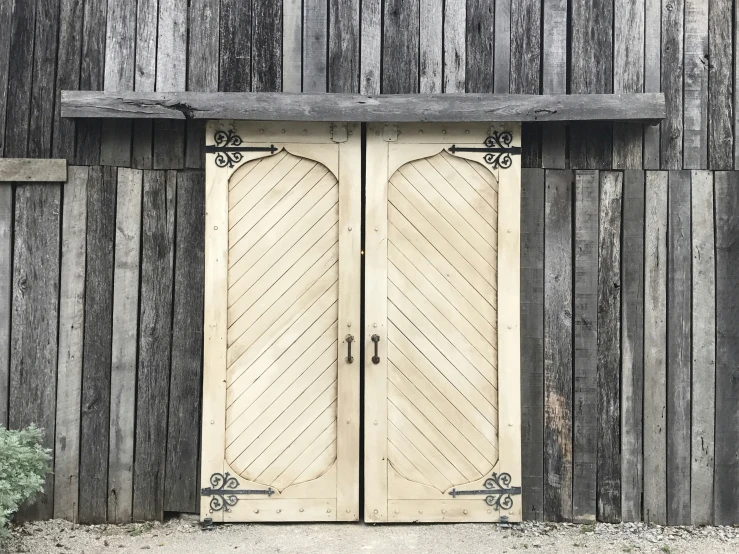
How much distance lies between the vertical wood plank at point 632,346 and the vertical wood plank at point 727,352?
0.55 m

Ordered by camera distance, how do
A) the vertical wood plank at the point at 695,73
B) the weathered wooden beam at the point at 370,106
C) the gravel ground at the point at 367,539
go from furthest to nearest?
the vertical wood plank at the point at 695,73, the weathered wooden beam at the point at 370,106, the gravel ground at the point at 367,539

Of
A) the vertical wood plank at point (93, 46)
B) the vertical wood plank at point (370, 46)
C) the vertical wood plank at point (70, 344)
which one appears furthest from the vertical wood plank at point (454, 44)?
the vertical wood plank at point (70, 344)

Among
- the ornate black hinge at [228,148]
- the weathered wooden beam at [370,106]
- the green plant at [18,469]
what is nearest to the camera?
the green plant at [18,469]

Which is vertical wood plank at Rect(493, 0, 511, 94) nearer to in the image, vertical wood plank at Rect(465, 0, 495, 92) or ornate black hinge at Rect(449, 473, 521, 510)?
vertical wood plank at Rect(465, 0, 495, 92)

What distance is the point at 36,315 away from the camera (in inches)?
177

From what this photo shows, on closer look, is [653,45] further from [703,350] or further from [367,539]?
[367,539]

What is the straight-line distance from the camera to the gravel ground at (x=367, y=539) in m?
4.13

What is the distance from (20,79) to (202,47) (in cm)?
131

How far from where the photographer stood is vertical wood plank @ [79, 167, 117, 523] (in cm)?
449

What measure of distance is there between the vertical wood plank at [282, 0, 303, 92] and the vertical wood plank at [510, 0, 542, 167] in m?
1.50

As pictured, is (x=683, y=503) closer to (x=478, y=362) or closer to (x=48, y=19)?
(x=478, y=362)

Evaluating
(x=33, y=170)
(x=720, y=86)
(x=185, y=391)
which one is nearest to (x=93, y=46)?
(x=33, y=170)

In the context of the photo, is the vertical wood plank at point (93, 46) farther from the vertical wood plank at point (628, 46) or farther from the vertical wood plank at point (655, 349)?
the vertical wood plank at point (655, 349)

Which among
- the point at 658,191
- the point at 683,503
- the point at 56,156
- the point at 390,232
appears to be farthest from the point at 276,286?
the point at 683,503
